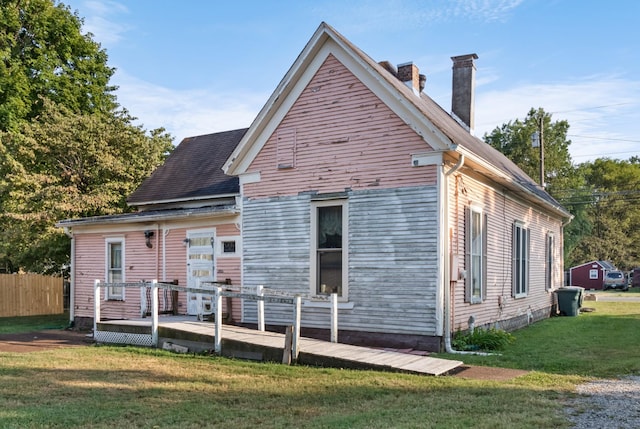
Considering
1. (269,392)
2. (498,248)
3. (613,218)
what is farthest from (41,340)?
(613,218)

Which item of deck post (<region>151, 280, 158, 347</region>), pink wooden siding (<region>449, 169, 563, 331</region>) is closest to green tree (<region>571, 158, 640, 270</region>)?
pink wooden siding (<region>449, 169, 563, 331</region>)

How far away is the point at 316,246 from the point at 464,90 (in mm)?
8715

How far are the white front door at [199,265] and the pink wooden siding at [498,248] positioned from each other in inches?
244

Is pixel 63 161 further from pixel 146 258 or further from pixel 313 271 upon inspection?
pixel 313 271

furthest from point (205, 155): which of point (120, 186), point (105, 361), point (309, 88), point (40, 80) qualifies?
point (40, 80)

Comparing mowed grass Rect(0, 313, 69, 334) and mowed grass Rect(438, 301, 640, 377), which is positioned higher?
mowed grass Rect(438, 301, 640, 377)

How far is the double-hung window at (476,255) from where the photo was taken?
11.9 meters

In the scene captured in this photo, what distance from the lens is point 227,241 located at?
1402 centimetres

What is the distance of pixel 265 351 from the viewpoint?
9438 mm

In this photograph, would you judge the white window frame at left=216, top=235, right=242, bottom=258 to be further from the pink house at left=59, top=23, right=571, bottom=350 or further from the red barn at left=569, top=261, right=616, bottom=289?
the red barn at left=569, top=261, right=616, bottom=289

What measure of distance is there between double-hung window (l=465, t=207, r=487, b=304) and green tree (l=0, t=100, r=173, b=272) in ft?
40.7

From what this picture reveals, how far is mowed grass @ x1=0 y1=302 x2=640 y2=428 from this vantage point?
5.71 meters

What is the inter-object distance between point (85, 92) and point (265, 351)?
2558 centimetres

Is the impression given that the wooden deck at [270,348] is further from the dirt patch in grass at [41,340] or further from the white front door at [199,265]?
the white front door at [199,265]
